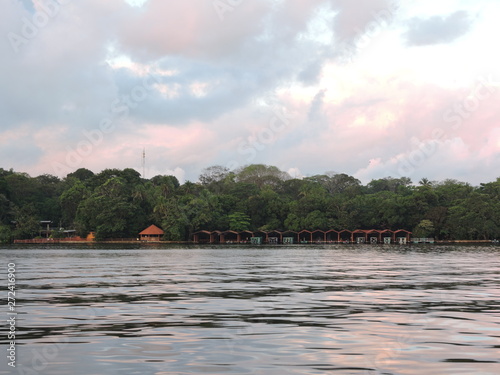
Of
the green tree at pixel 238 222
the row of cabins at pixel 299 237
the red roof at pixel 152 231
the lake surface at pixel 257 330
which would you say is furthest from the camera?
the row of cabins at pixel 299 237

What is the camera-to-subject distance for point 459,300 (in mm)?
18484

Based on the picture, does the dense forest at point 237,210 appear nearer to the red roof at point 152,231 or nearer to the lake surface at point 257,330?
the red roof at point 152,231

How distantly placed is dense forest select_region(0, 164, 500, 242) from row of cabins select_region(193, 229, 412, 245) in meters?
2.15

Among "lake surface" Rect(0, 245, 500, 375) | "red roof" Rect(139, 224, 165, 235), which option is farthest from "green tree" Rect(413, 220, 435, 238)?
"lake surface" Rect(0, 245, 500, 375)

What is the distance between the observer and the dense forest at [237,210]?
338 ft

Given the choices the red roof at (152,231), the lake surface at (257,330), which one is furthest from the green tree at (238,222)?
the lake surface at (257,330)

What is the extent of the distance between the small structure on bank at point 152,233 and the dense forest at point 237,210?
176 cm

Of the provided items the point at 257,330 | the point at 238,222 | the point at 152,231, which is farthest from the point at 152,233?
the point at 257,330

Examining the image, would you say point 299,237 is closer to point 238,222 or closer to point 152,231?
point 238,222

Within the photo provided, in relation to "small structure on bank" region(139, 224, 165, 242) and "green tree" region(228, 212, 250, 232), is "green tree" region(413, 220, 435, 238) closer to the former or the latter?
"green tree" region(228, 212, 250, 232)

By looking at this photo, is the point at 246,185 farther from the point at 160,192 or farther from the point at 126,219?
the point at 126,219

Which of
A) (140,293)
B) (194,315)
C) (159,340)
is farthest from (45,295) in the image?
(159,340)

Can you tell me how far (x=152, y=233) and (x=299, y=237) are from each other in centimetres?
2659

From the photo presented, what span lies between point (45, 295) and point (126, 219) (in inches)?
3635
